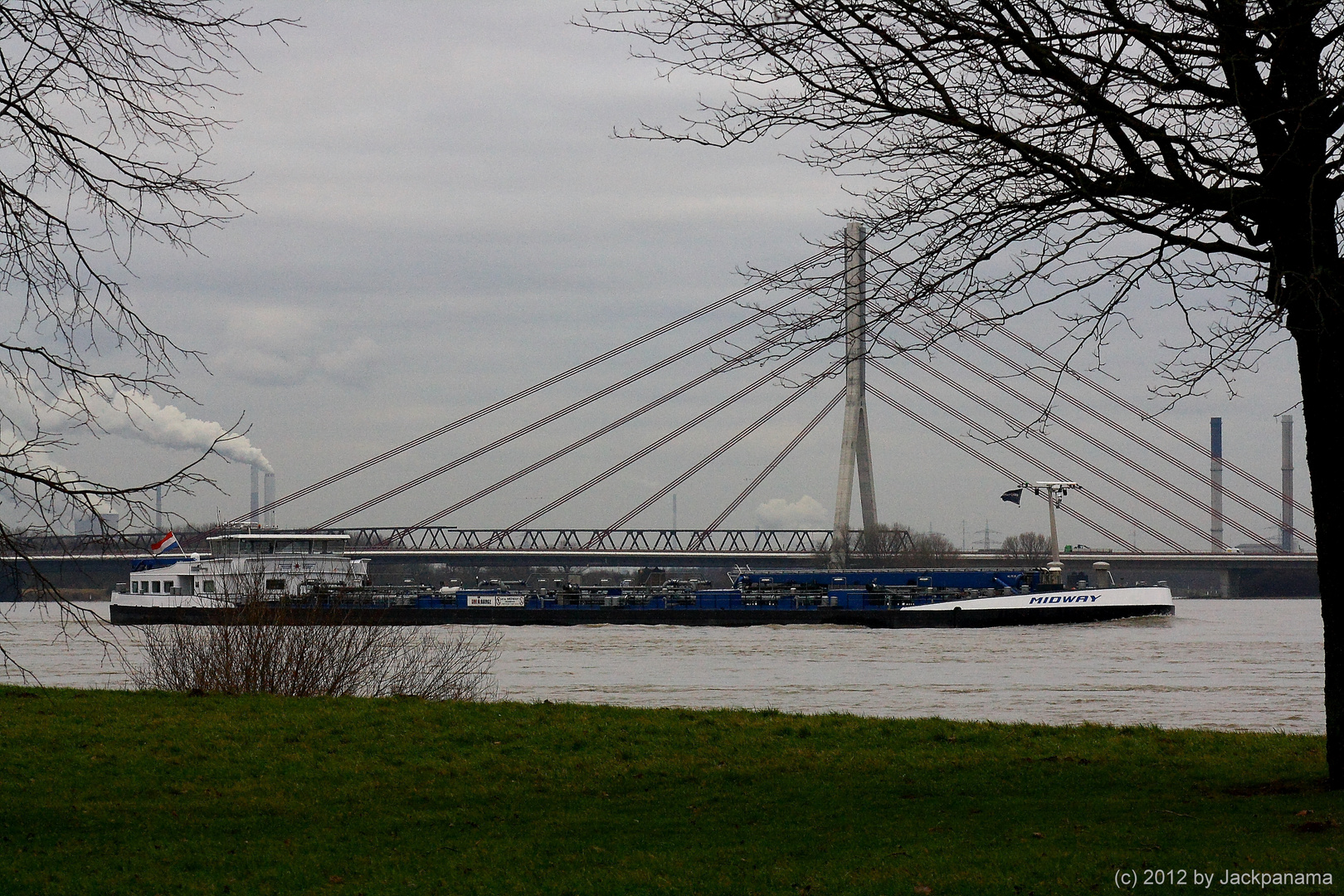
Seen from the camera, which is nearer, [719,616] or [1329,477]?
[1329,477]

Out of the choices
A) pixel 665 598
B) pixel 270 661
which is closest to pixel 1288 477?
pixel 665 598

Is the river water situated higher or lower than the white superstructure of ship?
lower

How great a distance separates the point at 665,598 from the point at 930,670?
2889 cm

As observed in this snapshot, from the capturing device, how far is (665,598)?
5519 cm

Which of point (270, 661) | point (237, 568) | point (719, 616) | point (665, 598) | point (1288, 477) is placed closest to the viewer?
point (270, 661)

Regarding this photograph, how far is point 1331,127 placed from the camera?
6703 millimetres

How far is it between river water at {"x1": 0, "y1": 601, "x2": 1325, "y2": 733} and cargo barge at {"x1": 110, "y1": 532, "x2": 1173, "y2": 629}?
1493 millimetres

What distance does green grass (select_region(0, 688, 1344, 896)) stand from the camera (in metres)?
5.35

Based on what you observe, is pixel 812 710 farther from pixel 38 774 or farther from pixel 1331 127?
pixel 1331 127

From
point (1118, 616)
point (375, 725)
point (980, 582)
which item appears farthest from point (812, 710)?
point (980, 582)

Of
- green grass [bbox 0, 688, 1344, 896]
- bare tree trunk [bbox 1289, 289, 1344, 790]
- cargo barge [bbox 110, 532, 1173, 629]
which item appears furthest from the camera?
cargo barge [bbox 110, 532, 1173, 629]

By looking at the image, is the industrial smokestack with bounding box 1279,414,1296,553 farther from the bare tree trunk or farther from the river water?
the bare tree trunk

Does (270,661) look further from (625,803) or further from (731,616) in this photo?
(731,616)

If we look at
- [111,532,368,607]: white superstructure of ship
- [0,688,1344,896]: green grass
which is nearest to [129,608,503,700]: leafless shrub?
[0,688,1344,896]: green grass
